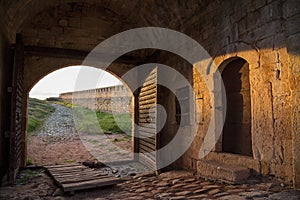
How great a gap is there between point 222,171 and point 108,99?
61.0 feet

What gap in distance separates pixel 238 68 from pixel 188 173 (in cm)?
234

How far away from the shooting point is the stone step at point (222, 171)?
3299mm

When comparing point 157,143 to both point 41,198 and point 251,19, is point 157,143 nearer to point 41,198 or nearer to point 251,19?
point 41,198

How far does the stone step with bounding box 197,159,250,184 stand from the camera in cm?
330

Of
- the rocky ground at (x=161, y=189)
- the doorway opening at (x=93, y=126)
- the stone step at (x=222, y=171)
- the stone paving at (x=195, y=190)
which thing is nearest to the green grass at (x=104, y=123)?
the doorway opening at (x=93, y=126)

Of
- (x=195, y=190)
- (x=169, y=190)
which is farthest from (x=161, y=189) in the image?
(x=195, y=190)

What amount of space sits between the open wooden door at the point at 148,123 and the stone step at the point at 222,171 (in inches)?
80.8

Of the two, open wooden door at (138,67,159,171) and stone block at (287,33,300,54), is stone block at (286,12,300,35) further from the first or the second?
open wooden door at (138,67,159,171)

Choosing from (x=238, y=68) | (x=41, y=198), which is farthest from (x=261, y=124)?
(x=41, y=198)

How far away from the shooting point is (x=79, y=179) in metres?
4.55

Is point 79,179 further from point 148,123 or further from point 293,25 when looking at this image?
point 293,25

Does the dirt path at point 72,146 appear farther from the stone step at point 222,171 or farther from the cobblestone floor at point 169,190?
the stone step at point 222,171

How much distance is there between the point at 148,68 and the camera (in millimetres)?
7102

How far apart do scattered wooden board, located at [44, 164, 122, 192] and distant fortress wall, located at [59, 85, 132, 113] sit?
1134cm
